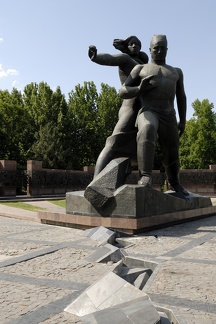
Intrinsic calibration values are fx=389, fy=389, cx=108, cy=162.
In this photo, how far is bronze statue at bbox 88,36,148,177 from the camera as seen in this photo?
29.7 feet

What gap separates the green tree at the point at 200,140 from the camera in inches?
1638

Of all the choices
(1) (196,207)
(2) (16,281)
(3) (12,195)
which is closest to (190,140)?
(3) (12,195)

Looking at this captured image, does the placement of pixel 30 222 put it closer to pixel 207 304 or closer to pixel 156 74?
pixel 156 74

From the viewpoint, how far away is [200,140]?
41781 millimetres

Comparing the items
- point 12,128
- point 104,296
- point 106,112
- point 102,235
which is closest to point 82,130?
point 106,112

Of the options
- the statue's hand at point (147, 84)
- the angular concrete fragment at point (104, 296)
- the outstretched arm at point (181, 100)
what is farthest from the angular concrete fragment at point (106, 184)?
the angular concrete fragment at point (104, 296)

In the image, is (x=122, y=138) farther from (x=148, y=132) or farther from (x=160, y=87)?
(x=160, y=87)

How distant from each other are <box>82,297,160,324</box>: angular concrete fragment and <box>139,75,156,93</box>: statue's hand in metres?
5.82

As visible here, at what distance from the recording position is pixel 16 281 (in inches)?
165

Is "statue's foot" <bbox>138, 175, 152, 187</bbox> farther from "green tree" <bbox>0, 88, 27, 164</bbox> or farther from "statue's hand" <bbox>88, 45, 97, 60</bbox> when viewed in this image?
"green tree" <bbox>0, 88, 27, 164</bbox>

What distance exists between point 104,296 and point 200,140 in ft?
131

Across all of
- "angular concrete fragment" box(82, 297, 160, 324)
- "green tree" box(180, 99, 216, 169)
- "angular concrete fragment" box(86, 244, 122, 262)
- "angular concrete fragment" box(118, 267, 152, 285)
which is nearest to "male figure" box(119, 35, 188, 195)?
"angular concrete fragment" box(86, 244, 122, 262)

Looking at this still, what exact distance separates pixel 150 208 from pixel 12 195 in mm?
15121

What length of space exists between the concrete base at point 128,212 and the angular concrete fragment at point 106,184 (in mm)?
141
